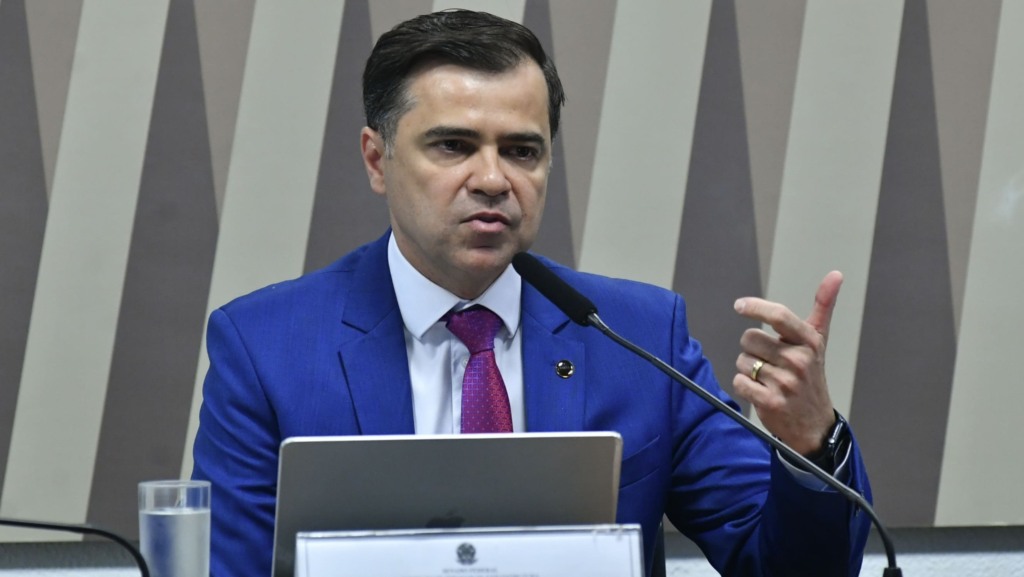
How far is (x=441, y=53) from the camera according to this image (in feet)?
6.30

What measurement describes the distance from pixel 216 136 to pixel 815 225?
45.5 inches

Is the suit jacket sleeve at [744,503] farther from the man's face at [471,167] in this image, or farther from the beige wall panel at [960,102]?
the beige wall panel at [960,102]

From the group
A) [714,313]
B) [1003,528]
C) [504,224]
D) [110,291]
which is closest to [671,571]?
[714,313]

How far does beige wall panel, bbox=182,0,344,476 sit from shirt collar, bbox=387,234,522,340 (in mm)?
490

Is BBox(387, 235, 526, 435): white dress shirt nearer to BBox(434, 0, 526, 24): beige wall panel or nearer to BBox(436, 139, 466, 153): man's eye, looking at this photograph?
BBox(436, 139, 466, 153): man's eye

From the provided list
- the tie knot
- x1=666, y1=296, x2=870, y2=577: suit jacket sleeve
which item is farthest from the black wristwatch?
the tie knot

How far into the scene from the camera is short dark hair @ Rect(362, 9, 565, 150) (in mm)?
1913

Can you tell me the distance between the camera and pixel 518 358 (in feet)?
6.32

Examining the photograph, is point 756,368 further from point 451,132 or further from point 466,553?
point 451,132

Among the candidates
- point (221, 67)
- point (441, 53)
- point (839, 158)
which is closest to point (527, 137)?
point (441, 53)

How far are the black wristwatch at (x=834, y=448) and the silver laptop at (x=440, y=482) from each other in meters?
0.29

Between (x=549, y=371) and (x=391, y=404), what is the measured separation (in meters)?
0.24

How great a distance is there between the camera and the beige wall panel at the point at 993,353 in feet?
Answer: 8.36

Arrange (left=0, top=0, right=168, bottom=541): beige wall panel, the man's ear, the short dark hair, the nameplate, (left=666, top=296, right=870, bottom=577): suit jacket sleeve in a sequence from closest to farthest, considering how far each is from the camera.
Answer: the nameplate
(left=666, top=296, right=870, bottom=577): suit jacket sleeve
the short dark hair
the man's ear
(left=0, top=0, right=168, bottom=541): beige wall panel
